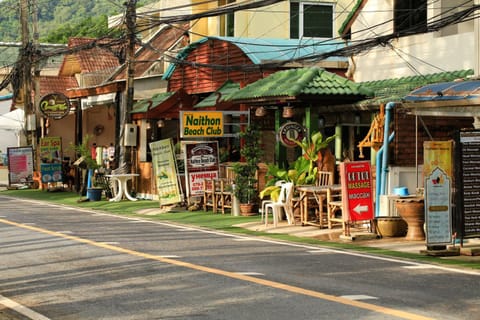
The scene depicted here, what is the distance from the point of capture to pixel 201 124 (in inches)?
1201

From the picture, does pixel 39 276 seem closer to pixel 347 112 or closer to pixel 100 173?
pixel 347 112

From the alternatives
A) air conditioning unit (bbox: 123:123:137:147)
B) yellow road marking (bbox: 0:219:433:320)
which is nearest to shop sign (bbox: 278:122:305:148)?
yellow road marking (bbox: 0:219:433:320)

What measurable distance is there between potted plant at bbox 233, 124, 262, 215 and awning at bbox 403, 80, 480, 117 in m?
9.16

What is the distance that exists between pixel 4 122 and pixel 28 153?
8191 mm

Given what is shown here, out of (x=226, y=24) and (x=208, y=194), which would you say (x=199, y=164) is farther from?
(x=226, y=24)

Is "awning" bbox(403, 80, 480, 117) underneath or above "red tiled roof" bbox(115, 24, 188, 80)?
underneath

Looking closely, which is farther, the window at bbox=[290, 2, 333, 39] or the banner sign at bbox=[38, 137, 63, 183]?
the banner sign at bbox=[38, 137, 63, 183]

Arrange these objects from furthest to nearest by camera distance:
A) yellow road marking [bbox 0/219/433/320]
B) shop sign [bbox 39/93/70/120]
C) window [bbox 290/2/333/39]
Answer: shop sign [bbox 39/93/70/120] → window [bbox 290/2/333/39] → yellow road marking [bbox 0/219/433/320]

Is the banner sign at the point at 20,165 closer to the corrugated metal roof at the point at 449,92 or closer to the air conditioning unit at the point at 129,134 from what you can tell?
the air conditioning unit at the point at 129,134

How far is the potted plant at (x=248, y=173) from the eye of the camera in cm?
2802

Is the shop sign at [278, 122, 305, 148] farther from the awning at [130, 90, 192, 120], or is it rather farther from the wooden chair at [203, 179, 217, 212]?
the awning at [130, 90, 192, 120]

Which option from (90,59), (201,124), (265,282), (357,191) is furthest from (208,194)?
(90,59)

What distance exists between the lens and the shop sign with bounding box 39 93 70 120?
43.0 m

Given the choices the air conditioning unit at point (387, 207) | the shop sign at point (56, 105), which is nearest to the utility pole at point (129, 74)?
the shop sign at point (56, 105)
